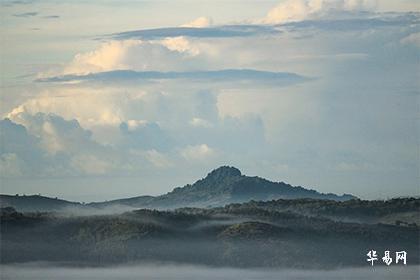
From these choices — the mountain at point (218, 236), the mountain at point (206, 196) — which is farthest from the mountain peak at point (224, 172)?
the mountain at point (218, 236)

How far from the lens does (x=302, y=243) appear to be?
732 inches

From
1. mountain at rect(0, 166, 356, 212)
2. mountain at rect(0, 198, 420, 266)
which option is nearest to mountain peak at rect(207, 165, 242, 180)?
mountain at rect(0, 166, 356, 212)

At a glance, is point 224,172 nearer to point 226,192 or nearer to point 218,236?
point 218,236

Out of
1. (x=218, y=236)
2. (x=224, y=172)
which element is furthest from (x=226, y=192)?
(x=224, y=172)

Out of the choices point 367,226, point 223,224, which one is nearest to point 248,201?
point 223,224

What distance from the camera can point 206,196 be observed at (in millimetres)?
19781

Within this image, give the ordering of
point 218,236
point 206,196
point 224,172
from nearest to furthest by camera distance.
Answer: point 224,172
point 218,236
point 206,196

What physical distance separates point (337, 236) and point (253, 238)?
1.43m

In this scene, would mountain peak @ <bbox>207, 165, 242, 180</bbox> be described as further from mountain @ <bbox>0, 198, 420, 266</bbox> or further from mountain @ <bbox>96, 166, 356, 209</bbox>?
mountain @ <bbox>0, 198, 420, 266</bbox>

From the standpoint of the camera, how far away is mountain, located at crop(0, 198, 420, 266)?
18.3m

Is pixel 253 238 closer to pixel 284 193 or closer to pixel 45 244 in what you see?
pixel 284 193

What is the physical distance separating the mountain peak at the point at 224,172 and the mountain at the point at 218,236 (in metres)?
0.98

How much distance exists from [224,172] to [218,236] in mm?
1141

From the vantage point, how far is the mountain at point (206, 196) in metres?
18.0
